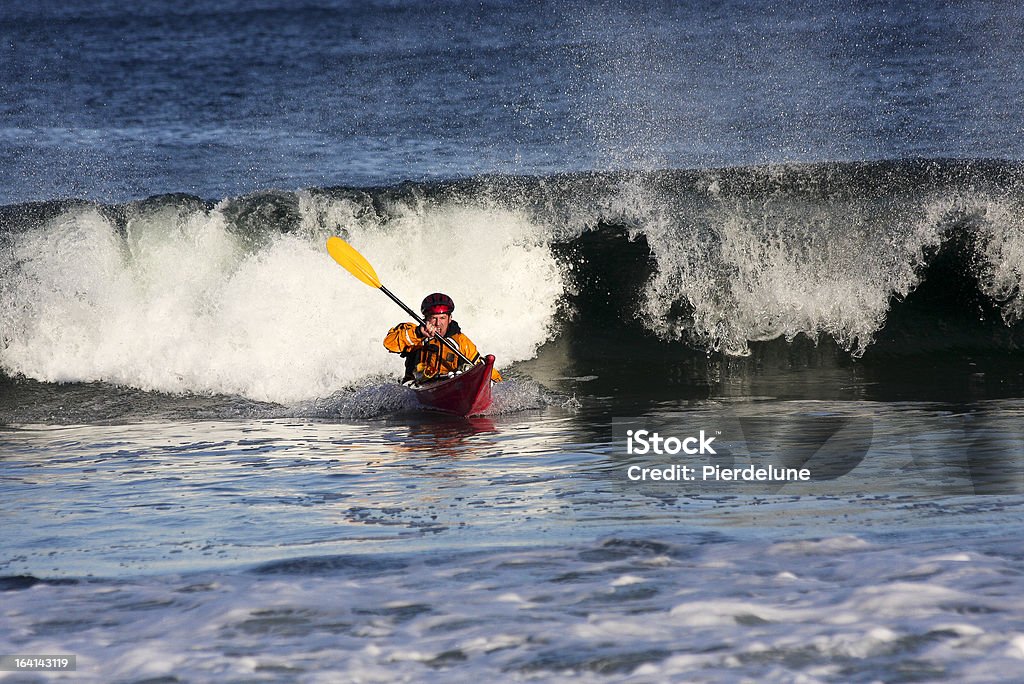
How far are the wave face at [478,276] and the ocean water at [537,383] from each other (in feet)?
0.19

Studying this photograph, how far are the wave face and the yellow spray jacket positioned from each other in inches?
76.6

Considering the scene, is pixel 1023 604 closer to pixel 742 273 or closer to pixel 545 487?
pixel 545 487

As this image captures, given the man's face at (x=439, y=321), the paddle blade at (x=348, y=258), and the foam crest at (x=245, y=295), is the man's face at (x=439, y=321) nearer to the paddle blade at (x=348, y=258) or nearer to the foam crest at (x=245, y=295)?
the paddle blade at (x=348, y=258)

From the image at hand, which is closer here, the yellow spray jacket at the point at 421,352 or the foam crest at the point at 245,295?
the yellow spray jacket at the point at 421,352

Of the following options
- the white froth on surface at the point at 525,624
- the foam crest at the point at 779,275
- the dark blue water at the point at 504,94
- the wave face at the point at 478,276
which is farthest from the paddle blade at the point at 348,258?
the dark blue water at the point at 504,94

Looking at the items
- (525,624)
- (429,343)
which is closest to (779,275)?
(429,343)

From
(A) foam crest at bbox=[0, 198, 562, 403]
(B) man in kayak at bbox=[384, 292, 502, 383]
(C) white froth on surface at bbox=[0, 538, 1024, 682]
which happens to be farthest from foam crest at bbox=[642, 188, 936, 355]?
(C) white froth on surface at bbox=[0, 538, 1024, 682]

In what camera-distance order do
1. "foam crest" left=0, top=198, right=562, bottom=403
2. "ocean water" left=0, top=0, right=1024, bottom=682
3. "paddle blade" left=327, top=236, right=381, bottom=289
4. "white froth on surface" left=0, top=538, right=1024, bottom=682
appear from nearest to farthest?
"white froth on surface" left=0, top=538, right=1024, bottom=682
"ocean water" left=0, top=0, right=1024, bottom=682
"paddle blade" left=327, top=236, right=381, bottom=289
"foam crest" left=0, top=198, right=562, bottom=403

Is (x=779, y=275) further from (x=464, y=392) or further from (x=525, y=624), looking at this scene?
(x=525, y=624)

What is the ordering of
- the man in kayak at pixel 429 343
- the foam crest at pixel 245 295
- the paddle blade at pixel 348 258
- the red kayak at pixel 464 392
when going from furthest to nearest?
1. the foam crest at pixel 245 295
2. the paddle blade at pixel 348 258
3. the man in kayak at pixel 429 343
4. the red kayak at pixel 464 392

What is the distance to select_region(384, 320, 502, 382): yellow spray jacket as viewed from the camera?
1026 centimetres

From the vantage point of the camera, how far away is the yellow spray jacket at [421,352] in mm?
10258

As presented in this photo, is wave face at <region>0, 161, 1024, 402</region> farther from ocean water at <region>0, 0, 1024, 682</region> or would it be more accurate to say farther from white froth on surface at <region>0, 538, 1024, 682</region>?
white froth on surface at <region>0, 538, 1024, 682</region>

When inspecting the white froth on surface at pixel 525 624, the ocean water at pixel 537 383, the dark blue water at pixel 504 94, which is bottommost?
the white froth on surface at pixel 525 624
